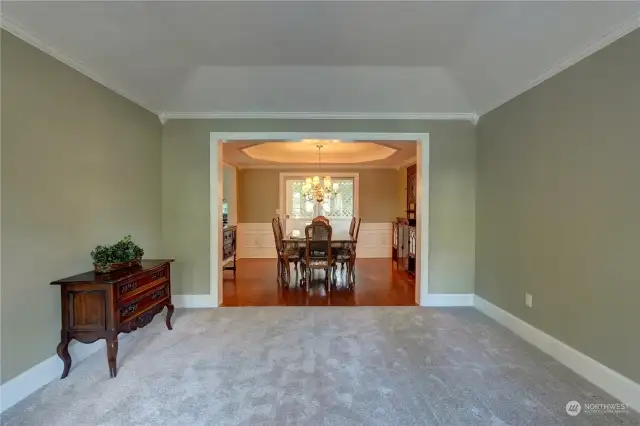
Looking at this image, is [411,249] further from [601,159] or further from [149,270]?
[149,270]

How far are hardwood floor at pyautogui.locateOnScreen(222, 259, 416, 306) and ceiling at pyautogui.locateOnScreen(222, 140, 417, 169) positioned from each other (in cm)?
238

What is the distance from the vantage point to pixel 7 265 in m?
2.14

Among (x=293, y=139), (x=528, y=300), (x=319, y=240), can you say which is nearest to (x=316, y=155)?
(x=319, y=240)

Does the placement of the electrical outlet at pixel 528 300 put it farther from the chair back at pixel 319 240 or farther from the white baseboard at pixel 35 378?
the white baseboard at pixel 35 378

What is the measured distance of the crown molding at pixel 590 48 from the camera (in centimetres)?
209

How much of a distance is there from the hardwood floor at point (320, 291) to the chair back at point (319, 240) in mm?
471

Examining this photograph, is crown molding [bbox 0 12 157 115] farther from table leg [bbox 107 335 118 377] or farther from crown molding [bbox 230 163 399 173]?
crown molding [bbox 230 163 399 173]

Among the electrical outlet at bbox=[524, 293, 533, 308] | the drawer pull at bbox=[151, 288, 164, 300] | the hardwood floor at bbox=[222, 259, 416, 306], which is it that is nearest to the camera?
the drawer pull at bbox=[151, 288, 164, 300]

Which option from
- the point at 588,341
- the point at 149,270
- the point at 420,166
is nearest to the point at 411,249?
the point at 420,166

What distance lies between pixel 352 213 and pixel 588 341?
6324mm

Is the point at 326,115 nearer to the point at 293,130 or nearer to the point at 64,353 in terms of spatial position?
the point at 293,130

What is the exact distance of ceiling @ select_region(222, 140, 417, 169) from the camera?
22.1 feet

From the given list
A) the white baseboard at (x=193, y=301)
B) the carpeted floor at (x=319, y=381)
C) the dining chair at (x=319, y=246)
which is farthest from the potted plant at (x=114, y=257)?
the dining chair at (x=319, y=246)

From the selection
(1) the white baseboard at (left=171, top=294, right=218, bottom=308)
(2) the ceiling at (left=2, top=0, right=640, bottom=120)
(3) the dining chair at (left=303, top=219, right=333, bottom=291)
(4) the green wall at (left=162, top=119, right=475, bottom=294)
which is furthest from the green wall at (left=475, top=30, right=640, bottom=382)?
(1) the white baseboard at (left=171, top=294, right=218, bottom=308)
